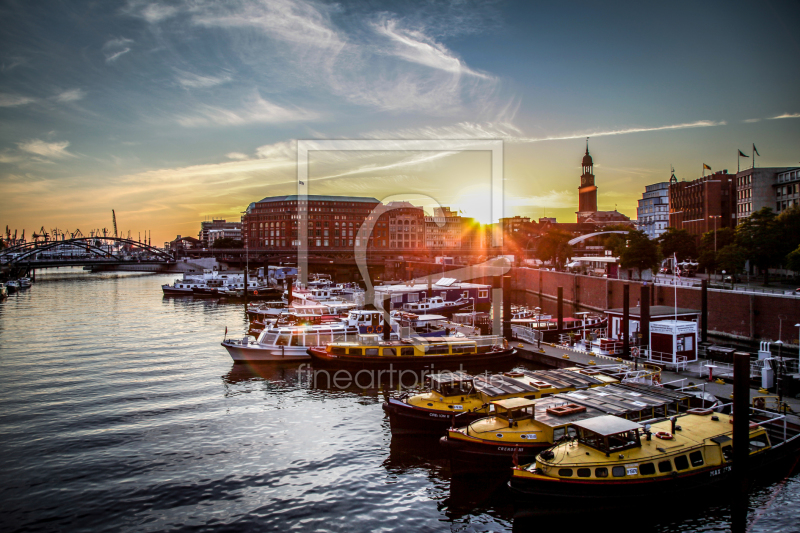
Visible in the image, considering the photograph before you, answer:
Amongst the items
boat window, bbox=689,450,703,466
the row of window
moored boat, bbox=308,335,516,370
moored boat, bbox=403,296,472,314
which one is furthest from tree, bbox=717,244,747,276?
the row of window

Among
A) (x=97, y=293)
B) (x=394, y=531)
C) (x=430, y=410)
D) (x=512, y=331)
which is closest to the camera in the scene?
(x=394, y=531)

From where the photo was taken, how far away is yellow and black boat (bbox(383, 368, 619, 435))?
2192cm

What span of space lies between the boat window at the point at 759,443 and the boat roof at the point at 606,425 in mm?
5734

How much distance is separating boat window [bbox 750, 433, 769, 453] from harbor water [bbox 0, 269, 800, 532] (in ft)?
5.64

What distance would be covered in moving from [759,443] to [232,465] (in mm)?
21423

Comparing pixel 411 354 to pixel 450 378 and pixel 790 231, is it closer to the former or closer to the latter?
pixel 450 378

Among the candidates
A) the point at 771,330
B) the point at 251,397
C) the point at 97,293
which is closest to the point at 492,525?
the point at 251,397

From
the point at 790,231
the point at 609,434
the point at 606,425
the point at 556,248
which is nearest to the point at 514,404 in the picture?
the point at 606,425

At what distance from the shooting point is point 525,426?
60.3ft

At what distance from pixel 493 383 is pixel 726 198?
10976 centimetres

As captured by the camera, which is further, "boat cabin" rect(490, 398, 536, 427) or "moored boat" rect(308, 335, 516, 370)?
"moored boat" rect(308, 335, 516, 370)

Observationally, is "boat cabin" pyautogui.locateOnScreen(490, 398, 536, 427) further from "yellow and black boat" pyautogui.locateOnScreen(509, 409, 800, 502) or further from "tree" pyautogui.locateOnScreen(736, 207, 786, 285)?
"tree" pyautogui.locateOnScreen(736, 207, 786, 285)

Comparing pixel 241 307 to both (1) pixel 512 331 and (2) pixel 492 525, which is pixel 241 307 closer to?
(1) pixel 512 331

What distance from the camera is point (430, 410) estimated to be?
72.7 feet
